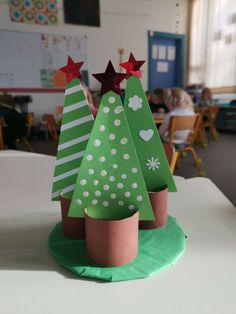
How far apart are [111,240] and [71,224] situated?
121 millimetres

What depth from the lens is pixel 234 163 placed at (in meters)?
2.84

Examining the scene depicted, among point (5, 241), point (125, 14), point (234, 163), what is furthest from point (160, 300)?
point (125, 14)

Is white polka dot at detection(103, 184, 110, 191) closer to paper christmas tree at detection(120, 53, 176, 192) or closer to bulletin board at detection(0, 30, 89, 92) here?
paper christmas tree at detection(120, 53, 176, 192)

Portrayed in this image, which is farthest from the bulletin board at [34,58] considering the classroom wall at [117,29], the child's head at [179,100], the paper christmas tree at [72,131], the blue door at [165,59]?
the paper christmas tree at [72,131]

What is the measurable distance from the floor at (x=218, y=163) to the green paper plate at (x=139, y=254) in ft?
4.16

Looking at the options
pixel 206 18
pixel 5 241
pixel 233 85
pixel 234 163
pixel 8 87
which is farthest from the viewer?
pixel 206 18

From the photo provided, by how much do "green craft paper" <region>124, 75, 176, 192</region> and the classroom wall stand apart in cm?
416

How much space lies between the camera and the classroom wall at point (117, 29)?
461 centimetres

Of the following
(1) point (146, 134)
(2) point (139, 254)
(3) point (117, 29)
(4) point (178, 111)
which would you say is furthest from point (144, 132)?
(3) point (117, 29)

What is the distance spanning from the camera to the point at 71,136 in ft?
1.57

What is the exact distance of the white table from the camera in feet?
1.08

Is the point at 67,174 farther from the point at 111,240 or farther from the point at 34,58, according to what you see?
the point at 34,58

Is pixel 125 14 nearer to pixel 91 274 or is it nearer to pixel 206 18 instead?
pixel 206 18

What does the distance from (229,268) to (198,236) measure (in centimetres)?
10
